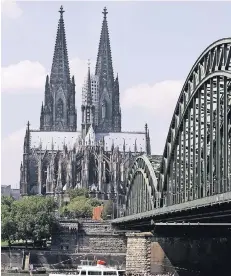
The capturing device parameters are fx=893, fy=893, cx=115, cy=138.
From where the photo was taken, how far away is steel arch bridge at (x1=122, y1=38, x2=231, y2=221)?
49.3 meters

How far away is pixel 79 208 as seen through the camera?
157000 millimetres

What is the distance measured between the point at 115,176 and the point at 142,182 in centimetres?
9198

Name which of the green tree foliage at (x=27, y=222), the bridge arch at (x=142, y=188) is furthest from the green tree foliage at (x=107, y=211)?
the bridge arch at (x=142, y=188)

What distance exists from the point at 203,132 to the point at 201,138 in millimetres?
794

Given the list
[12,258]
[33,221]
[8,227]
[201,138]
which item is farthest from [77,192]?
[201,138]

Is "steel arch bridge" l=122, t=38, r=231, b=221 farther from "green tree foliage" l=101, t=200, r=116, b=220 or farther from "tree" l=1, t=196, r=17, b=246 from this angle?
"green tree foliage" l=101, t=200, r=116, b=220

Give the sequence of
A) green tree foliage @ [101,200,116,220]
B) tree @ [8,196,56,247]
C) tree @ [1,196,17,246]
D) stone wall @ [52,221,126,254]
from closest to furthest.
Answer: tree @ [1,196,17,246]
tree @ [8,196,56,247]
stone wall @ [52,221,126,254]
green tree foliage @ [101,200,116,220]

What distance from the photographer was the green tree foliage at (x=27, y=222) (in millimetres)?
115188

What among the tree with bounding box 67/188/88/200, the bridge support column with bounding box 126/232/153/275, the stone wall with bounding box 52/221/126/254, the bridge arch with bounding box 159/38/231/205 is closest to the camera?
the bridge arch with bounding box 159/38/231/205

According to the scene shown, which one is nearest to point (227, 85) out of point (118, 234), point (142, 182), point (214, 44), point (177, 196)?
point (214, 44)

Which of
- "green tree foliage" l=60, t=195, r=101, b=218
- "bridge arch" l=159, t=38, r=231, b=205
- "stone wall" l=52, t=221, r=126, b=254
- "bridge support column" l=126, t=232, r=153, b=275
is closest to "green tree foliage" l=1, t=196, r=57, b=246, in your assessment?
"stone wall" l=52, t=221, r=126, b=254

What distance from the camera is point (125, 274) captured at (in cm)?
8262

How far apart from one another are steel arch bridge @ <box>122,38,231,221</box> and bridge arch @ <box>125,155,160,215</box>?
265 mm

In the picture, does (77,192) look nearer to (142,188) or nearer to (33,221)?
(33,221)
